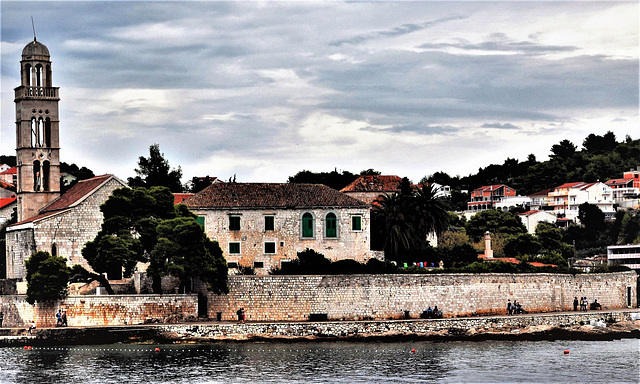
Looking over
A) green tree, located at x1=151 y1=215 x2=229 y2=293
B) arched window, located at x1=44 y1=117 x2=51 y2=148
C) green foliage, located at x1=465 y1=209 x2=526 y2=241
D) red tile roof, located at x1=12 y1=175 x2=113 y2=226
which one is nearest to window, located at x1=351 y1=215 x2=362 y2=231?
green tree, located at x1=151 y1=215 x2=229 y2=293

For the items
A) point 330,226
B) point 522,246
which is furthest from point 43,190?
point 522,246

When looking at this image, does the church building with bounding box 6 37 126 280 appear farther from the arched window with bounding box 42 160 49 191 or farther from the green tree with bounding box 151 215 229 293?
the green tree with bounding box 151 215 229 293

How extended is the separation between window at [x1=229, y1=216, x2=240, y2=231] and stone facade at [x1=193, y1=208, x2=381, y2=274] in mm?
164

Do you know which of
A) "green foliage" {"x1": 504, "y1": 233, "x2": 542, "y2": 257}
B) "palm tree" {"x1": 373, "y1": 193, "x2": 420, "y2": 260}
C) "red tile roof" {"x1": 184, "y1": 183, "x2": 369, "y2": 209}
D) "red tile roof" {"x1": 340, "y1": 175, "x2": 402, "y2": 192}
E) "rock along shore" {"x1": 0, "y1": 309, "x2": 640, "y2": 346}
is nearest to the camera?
"rock along shore" {"x1": 0, "y1": 309, "x2": 640, "y2": 346}

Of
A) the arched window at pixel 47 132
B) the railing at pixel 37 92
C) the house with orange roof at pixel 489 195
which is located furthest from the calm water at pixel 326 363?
the house with orange roof at pixel 489 195

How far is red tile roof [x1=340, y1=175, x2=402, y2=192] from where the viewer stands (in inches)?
2542

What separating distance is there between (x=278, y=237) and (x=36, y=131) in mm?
14677

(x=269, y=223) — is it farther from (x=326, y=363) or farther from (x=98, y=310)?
(x=326, y=363)

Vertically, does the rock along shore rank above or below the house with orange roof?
below

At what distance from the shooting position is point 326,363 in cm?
4119

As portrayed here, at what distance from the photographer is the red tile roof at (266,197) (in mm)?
55906

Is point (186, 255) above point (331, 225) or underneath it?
underneath

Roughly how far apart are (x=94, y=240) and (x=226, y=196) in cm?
950

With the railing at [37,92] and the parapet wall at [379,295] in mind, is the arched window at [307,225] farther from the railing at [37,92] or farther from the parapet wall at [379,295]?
the railing at [37,92]
